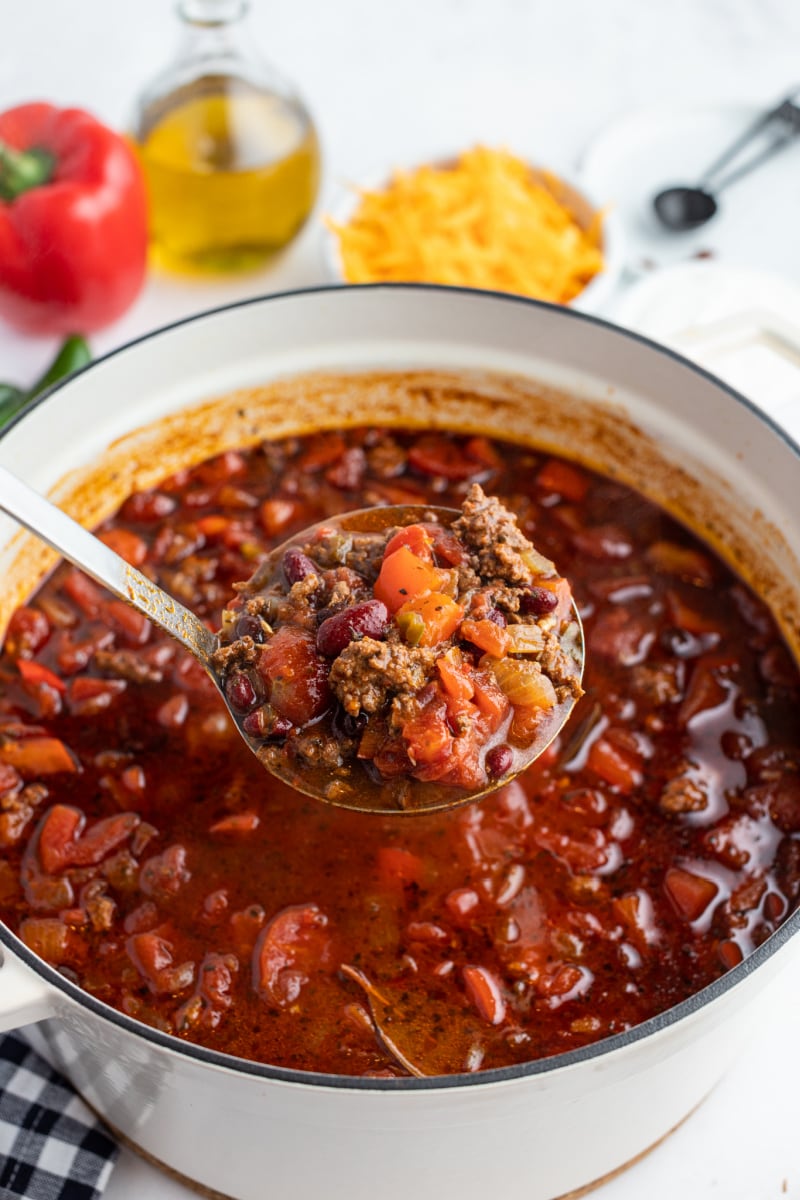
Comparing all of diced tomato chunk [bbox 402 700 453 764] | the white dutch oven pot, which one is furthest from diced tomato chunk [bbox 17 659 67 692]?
diced tomato chunk [bbox 402 700 453 764]

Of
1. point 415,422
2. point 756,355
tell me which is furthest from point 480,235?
point 756,355

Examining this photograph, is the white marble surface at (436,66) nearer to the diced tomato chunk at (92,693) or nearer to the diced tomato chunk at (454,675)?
the diced tomato chunk at (92,693)

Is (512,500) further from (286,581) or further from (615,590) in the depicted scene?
(286,581)

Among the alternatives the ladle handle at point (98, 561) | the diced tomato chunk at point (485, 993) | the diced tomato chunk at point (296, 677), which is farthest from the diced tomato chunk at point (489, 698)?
the ladle handle at point (98, 561)

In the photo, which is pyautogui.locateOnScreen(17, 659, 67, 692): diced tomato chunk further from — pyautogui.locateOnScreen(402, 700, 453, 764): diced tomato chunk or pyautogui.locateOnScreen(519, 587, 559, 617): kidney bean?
pyautogui.locateOnScreen(519, 587, 559, 617): kidney bean

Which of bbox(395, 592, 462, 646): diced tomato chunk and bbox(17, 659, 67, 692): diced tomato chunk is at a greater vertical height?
bbox(395, 592, 462, 646): diced tomato chunk
